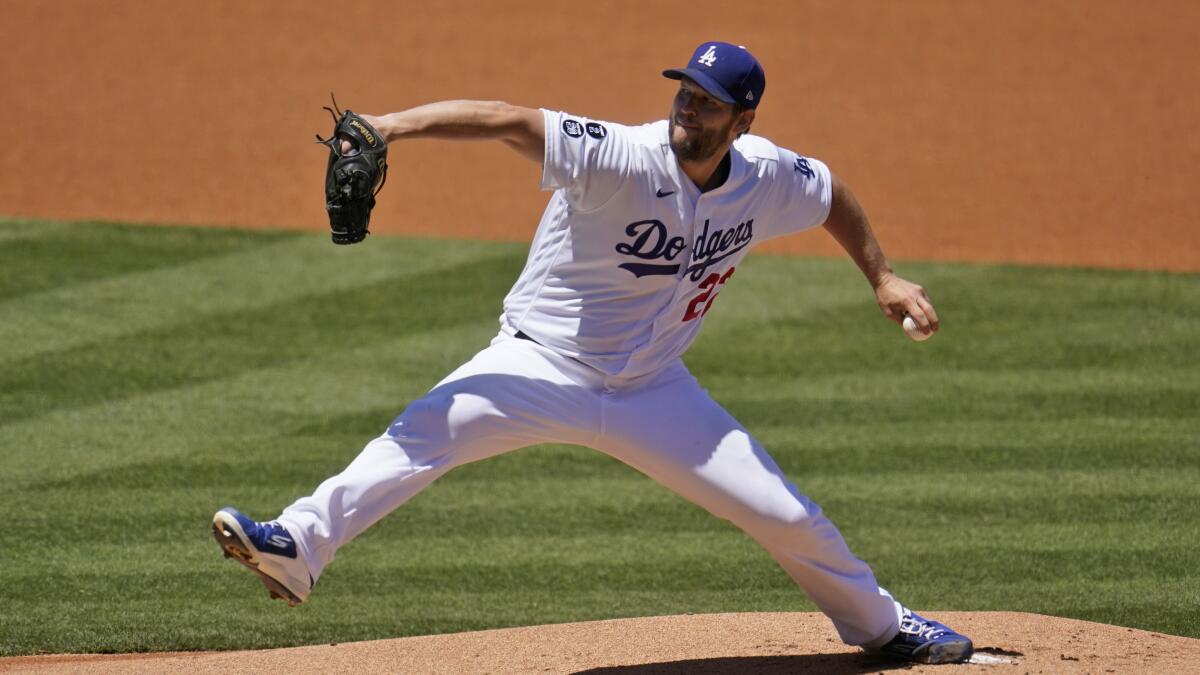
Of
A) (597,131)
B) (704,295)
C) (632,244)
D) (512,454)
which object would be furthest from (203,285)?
(597,131)

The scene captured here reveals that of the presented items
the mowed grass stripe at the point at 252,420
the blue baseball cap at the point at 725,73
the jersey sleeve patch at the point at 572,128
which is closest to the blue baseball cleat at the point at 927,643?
the blue baseball cap at the point at 725,73

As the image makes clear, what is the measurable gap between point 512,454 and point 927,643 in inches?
153

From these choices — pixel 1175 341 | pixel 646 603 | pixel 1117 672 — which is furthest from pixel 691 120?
pixel 1175 341

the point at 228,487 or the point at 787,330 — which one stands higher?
the point at 787,330

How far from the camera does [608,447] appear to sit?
4.82m

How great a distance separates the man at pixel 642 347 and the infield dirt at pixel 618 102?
26.2ft

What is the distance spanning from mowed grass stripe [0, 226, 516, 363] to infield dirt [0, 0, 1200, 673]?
2.19ft

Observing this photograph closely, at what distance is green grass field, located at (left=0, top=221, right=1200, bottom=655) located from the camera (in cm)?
657

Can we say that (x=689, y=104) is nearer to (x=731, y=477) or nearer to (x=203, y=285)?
(x=731, y=477)

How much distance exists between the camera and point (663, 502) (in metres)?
7.88

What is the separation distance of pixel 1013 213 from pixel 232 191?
6.28m

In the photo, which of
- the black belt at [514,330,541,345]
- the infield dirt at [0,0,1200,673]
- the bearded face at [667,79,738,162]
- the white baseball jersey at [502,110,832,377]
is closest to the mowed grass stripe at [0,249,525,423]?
the infield dirt at [0,0,1200,673]

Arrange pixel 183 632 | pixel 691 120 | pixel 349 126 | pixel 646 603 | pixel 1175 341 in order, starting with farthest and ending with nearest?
pixel 1175 341 < pixel 646 603 < pixel 183 632 < pixel 691 120 < pixel 349 126

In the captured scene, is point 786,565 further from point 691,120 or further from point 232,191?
point 232,191
